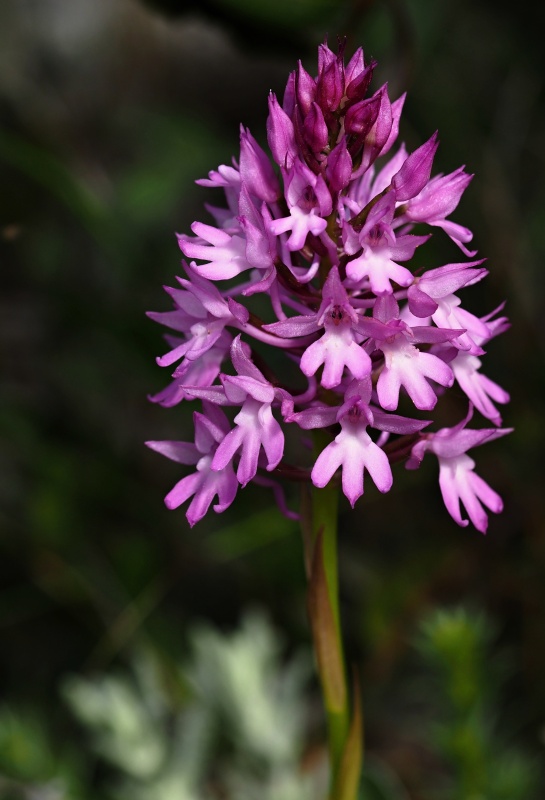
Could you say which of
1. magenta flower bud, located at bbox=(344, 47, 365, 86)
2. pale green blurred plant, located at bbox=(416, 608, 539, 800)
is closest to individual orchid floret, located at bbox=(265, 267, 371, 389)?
magenta flower bud, located at bbox=(344, 47, 365, 86)

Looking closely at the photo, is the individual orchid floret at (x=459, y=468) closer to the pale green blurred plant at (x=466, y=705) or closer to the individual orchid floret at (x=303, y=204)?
the individual orchid floret at (x=303, y=204)

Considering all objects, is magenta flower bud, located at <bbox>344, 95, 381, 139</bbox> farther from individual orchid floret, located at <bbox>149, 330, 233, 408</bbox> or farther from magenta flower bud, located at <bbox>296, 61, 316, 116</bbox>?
individual orchid floret, located at <bbox>149, 330, 233, 408</bbox>

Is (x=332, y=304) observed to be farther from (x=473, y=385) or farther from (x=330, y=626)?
(x=330, y=626)

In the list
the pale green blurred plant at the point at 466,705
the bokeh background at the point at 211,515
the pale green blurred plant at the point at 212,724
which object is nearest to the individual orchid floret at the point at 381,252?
the pale green blurred plant at the point at 466,705

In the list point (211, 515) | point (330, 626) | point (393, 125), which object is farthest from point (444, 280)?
point (211, 515)

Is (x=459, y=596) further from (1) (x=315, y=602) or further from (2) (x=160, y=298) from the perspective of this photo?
(1) (x=315, y=602)
